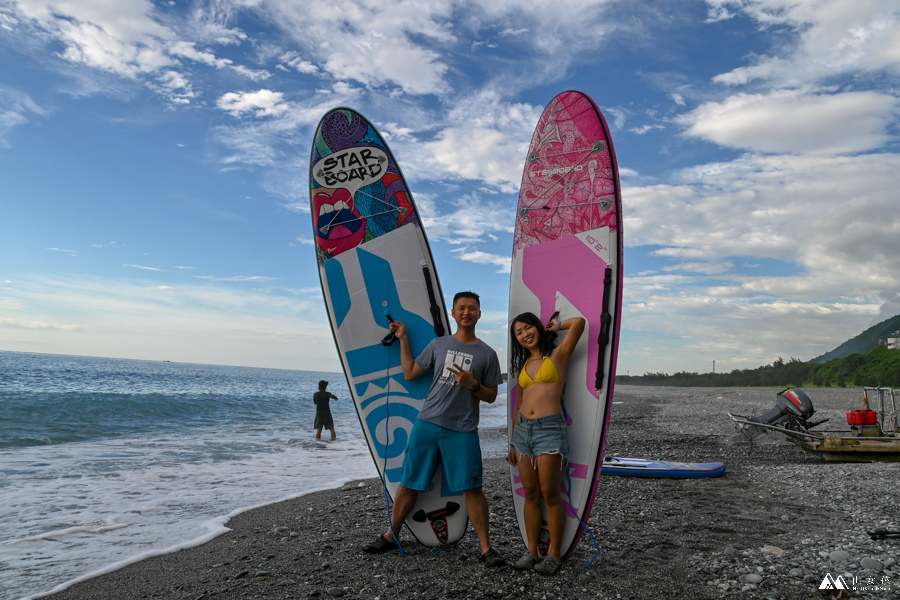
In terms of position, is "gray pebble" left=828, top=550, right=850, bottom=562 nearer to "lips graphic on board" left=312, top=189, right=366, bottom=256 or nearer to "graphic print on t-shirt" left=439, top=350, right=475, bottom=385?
"graphic print on t-shirt" left=439, top=350, right=475, bottom=385

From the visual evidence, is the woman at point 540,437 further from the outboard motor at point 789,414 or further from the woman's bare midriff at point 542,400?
the outboard motor at point 789,414

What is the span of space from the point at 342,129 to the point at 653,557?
4134mm

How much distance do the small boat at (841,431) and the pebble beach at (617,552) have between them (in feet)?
3.14

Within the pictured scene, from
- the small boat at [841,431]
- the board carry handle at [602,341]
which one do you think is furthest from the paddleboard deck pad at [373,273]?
the small boat at [841,431]

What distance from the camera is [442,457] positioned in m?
3.44

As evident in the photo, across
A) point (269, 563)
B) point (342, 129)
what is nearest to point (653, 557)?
point (269, 563)

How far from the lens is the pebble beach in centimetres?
299

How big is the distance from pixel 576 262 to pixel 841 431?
5942mm

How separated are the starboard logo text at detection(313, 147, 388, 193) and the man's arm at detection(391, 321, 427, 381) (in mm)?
1331

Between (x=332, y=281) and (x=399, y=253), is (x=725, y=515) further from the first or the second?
(x=332, y=281)

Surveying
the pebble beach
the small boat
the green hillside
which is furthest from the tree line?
the pebble beach

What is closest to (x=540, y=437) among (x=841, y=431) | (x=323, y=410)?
(x=841, y=431)

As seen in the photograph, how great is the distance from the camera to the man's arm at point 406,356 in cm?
377

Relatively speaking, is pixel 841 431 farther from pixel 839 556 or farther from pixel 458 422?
pixel 458 422
